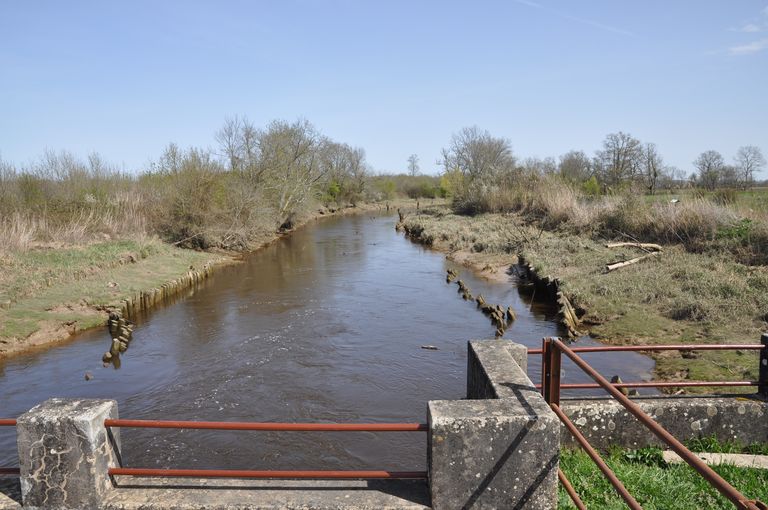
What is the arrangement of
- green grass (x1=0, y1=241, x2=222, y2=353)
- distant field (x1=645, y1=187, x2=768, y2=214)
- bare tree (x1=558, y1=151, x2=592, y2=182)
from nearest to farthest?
green grass (x1=0, y1=241, x2=222, y2=353) < distant field (x1=645, y1=187, x2=768, y2=214) < bare tree (x1=558, y1=151, x2=592, y2=182)

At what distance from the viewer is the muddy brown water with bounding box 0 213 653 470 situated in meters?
8.35

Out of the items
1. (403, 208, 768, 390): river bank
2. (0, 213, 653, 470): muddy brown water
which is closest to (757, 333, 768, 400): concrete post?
(0, 213, 653, 470): muddy brown water

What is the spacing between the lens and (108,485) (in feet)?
11.9

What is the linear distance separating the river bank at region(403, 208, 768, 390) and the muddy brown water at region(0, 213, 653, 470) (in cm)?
81

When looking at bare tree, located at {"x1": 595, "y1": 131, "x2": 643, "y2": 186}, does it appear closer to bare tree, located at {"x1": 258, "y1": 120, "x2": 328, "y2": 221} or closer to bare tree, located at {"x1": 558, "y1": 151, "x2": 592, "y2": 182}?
bare tree, located at {"x1": 558, "y1": 151, "x2": 592, "y2": 182}

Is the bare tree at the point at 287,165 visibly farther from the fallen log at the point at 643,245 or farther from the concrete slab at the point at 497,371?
the concrete slab at the point at 497,371

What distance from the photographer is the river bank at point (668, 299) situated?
1089cm

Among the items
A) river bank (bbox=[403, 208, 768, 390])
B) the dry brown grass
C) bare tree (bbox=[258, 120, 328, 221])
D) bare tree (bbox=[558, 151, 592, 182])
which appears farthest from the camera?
bare tree (bbox=[558, 151, 592, 182])

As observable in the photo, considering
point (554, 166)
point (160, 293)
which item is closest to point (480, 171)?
point (554, 166)

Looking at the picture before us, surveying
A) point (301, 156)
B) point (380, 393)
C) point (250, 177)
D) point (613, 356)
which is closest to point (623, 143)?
point (301, 156)

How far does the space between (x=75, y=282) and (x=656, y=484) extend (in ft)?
58.1

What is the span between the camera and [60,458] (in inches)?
135

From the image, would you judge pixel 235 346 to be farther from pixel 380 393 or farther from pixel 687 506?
pixel 687 506

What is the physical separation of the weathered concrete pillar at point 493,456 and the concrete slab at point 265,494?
0.91ft
